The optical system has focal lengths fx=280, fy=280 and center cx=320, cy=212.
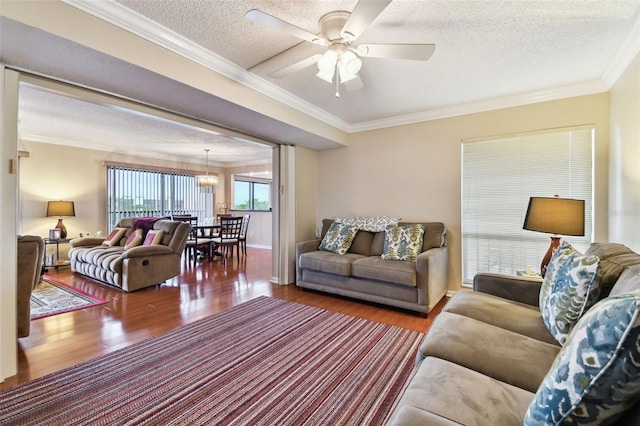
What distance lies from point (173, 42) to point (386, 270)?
2.79 meters

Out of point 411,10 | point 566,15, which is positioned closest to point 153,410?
point 411,10

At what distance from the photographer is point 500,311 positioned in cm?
175

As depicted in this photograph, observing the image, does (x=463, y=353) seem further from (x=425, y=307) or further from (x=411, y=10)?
(x=411, y=10)

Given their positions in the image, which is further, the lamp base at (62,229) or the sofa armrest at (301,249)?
the lamp base at (62,229)

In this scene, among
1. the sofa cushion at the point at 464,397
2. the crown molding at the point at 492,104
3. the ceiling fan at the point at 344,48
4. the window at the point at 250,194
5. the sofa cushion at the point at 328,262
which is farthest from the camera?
the window at the point at 250,194

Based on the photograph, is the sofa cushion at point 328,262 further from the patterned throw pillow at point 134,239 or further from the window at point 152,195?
the window at point 152,195

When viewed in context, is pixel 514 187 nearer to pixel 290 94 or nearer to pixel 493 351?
pixel 493 351

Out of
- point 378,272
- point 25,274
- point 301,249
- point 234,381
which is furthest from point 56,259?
point 378,272

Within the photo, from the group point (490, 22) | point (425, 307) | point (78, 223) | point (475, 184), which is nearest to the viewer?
point (490, 22)

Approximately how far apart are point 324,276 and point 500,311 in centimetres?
214

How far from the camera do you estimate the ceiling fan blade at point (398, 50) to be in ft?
5.70

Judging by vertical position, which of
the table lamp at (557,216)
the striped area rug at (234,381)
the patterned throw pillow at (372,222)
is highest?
the table lamp at (557,216)

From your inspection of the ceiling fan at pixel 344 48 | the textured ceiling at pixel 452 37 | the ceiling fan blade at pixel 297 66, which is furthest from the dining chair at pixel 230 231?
the ceiling fan at pixel 344 48

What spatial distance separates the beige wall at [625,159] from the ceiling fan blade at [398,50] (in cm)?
165
